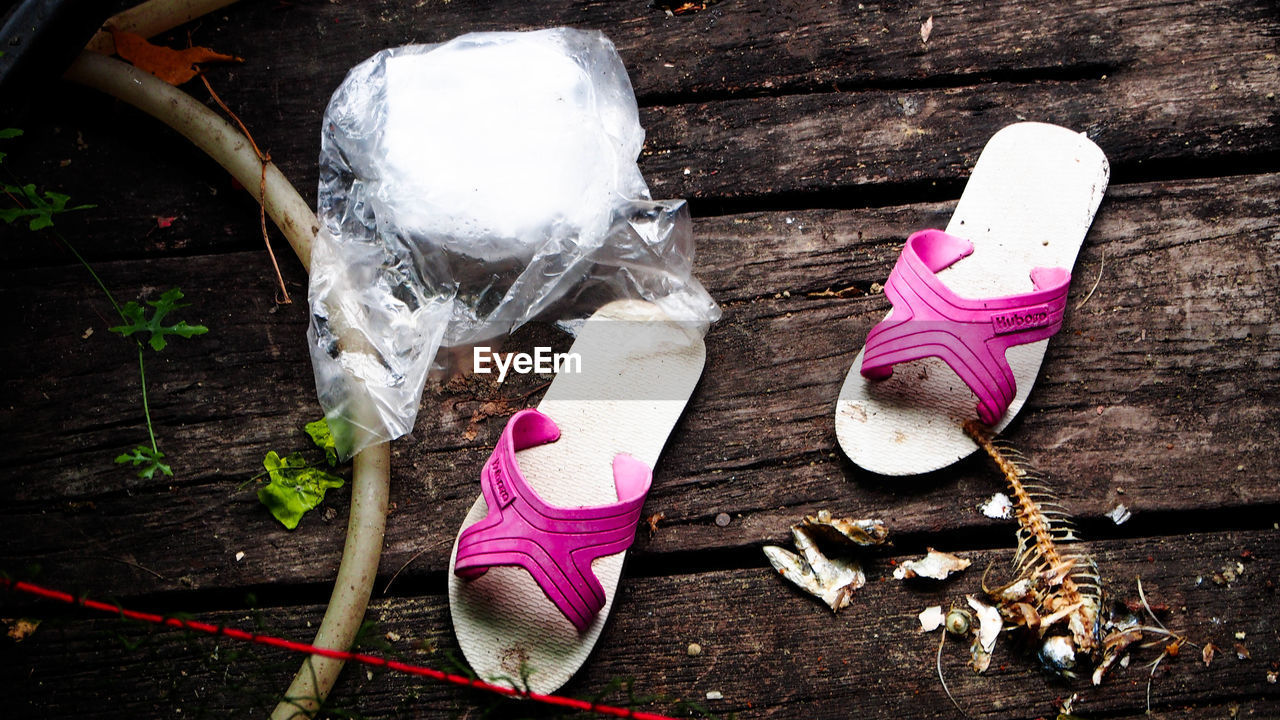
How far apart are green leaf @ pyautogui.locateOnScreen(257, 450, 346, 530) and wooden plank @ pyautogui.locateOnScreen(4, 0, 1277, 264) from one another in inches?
14.0

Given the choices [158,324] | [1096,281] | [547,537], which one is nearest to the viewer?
[547,537]

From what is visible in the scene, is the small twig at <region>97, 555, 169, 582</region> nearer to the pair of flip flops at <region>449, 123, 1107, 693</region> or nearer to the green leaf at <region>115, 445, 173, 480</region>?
the green leaf at <region>115, 445, 173, 480</region>

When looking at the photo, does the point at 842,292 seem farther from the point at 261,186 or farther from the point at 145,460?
the point at 145,460

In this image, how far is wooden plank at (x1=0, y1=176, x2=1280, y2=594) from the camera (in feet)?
4.12

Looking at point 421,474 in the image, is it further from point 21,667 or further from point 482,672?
point 21,667

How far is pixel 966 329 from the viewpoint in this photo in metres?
1.24

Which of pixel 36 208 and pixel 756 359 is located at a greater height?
pixel 36 208

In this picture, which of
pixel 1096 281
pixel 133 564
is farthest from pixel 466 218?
pixel 1096 281

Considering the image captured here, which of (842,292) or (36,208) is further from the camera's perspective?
(842,292)

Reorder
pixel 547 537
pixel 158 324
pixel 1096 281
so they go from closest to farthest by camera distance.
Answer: pixel 547 537 → pixel 158 324 → pixel 1096 281

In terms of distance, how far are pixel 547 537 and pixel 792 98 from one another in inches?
32.0

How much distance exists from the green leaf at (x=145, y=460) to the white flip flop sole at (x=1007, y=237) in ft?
3.33

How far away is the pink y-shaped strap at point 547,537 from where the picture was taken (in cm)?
114

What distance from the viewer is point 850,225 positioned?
4.47 feet
